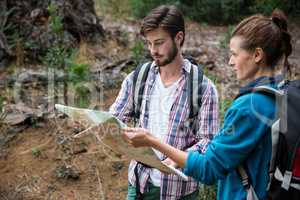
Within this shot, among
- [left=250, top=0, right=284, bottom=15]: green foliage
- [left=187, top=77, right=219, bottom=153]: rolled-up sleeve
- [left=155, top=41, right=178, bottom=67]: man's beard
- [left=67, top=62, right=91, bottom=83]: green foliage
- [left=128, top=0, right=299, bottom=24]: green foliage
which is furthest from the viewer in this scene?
[left=128, top=0, right=299, bottom=24]: green foliage

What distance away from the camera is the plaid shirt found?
2.21 meters

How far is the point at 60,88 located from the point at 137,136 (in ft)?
13.1

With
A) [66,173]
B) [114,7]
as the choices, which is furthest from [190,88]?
[114,7]

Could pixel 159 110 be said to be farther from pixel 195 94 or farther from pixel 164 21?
pixel 164 21

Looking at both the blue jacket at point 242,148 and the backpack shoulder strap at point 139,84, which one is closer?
the blue jacket at point 242,148

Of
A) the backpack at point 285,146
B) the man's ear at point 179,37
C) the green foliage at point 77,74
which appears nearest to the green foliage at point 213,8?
the green foliage at point 77,74

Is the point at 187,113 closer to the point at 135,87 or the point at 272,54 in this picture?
the point at 135,87

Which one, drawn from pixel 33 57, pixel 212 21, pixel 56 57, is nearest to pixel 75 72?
pixel 56 57

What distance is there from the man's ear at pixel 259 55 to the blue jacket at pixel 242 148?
71 millimetres

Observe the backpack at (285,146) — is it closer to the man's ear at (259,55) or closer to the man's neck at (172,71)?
the man's ear at (259,55)

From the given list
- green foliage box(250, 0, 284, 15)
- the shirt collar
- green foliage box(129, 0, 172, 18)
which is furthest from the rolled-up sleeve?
green foliage box(129, 0, 172, 18)

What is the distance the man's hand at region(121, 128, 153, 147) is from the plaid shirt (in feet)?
1.32

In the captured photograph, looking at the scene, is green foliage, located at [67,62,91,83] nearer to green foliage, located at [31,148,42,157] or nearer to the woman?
green foliage, located at [31,148,42,157]

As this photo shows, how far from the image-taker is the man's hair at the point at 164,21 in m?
2.27
